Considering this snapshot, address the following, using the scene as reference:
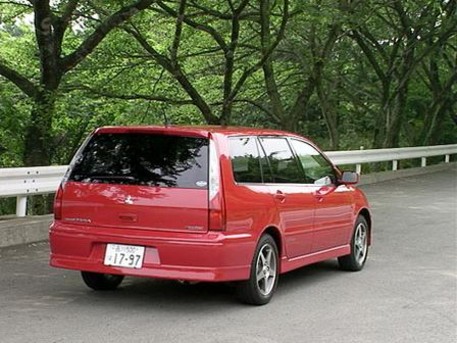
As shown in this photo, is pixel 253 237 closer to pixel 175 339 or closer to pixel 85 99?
pixel 175 339

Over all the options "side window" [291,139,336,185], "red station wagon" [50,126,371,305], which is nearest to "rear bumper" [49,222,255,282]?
"red station wagon" [50,126,371,305]

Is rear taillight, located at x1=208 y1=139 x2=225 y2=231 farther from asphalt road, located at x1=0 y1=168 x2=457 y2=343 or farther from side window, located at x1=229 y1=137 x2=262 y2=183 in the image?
asphalt road, located at x1=0 y1=168 x2=457 y2=343

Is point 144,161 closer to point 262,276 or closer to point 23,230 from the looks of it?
point 262,276

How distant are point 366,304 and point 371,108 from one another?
26.0m

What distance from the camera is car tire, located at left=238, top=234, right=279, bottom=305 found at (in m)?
6.27

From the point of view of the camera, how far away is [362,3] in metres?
18.2

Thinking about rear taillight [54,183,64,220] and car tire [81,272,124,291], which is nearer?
rear taillight [54,183,64,220]

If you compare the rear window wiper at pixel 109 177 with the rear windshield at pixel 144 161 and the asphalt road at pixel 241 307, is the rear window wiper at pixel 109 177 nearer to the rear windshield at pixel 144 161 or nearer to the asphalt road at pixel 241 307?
the rear windshield at pixel 144 161

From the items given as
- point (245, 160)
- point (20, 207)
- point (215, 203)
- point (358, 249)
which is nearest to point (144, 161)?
point (215, 203)

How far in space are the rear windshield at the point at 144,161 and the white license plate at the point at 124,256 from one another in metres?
0.56

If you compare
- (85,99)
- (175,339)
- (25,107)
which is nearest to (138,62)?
(85,99)

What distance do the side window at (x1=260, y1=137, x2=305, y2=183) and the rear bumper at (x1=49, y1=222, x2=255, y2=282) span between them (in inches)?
40.5

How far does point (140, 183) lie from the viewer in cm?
612

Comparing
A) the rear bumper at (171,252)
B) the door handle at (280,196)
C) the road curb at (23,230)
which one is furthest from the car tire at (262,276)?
the road curb at (23,230)
